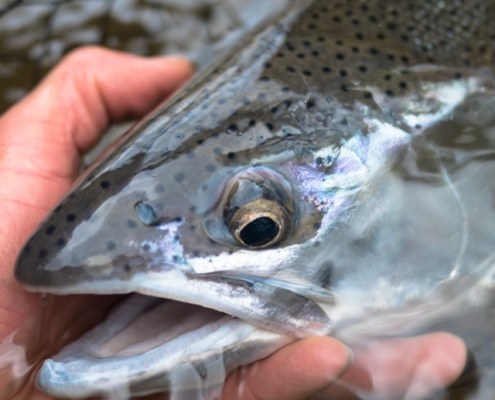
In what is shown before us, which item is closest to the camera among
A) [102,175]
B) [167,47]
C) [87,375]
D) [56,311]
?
[87,375]

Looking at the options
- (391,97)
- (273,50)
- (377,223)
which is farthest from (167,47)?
(377,223)

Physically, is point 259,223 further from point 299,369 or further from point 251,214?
point 299,369

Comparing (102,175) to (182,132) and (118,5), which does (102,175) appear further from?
(118,5)

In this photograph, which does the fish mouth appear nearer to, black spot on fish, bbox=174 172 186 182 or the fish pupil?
the fish pupil

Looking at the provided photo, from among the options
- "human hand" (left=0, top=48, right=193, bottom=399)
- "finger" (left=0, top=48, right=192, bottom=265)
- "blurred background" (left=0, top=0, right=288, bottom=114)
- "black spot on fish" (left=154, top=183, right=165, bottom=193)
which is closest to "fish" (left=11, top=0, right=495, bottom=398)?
"black spot on fish" (left=154, top=183, right=165, bottom=193)

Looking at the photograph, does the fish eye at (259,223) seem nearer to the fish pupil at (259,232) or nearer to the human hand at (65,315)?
the fish pupil at (259,232)

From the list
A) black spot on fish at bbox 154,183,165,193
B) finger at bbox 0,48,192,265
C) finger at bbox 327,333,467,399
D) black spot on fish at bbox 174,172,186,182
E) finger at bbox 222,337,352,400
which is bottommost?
finger at bbox 327,333,467,399

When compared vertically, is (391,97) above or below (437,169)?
above
